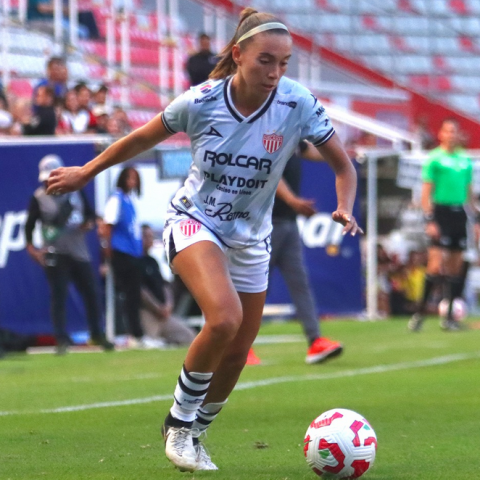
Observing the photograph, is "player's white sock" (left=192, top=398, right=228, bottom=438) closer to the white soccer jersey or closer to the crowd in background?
the white soccer jersey

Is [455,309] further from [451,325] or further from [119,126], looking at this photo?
[119,126]

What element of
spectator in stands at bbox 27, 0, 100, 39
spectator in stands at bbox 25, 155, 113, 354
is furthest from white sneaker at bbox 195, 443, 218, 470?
spectator in stands at bbox 27, 0, 100, 39

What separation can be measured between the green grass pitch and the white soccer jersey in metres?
1.11

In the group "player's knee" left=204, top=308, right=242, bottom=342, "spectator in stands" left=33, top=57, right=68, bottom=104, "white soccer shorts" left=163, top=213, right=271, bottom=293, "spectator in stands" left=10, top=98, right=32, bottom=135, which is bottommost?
"player's knee" left=204, top=308, right=242, bottom=342

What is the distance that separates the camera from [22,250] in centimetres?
1318

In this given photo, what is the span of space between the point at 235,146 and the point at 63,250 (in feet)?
25.6

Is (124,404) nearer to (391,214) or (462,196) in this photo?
(462,196)

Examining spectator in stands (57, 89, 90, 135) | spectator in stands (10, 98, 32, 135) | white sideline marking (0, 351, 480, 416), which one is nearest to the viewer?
white sideline marking (0, 351, 480, 416)

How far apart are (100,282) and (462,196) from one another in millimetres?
4799

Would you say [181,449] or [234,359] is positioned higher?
[234,359]

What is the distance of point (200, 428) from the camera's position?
521cm

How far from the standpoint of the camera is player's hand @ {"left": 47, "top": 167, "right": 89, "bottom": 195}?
5.16 meters

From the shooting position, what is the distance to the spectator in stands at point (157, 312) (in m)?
13.2

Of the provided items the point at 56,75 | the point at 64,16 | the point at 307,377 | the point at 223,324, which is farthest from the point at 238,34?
the point at 64,16
